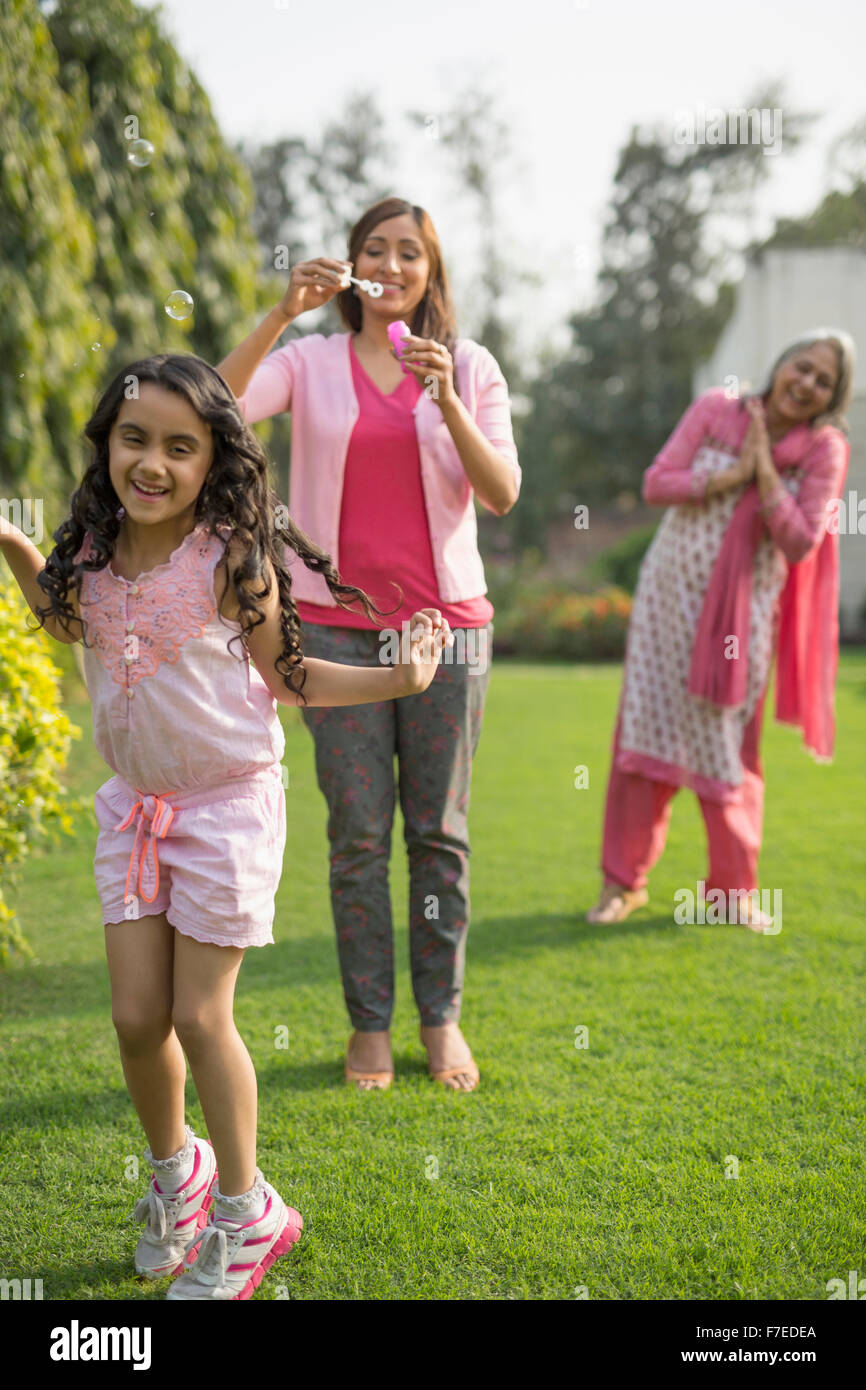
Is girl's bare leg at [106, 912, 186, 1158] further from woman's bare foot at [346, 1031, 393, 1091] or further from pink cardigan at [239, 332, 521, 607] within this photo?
pink cardigan at [239, 332, 521, 607]

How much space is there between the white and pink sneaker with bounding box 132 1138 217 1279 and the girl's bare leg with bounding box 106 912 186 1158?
0.11 m

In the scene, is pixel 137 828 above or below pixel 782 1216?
above

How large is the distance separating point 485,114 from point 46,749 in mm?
28493

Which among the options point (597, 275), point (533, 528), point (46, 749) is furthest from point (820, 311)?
point (46, 749)

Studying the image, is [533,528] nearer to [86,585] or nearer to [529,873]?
[529,873]

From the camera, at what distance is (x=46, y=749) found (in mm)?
3426

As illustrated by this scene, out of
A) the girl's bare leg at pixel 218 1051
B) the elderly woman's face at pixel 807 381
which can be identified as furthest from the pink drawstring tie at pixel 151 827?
the elderly woman's face at pixel 807 381

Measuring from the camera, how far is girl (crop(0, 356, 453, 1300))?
1968 millimetres

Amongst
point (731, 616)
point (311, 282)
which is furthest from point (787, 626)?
point (311, 282)

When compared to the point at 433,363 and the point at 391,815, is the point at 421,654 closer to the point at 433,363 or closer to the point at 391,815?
the point at 433,363

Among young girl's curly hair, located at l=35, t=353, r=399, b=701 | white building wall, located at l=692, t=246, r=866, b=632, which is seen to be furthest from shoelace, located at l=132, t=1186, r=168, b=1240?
white building wall, located at l=692, t=246, r=866, b=632

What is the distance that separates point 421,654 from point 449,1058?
1.39 m

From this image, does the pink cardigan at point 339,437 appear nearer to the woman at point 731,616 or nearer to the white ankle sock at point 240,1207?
the white ankle sock at point 240,1207

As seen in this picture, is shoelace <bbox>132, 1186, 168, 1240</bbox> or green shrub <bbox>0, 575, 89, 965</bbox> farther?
green shrub <bbox>0, 575, 89, 965</bbox>
